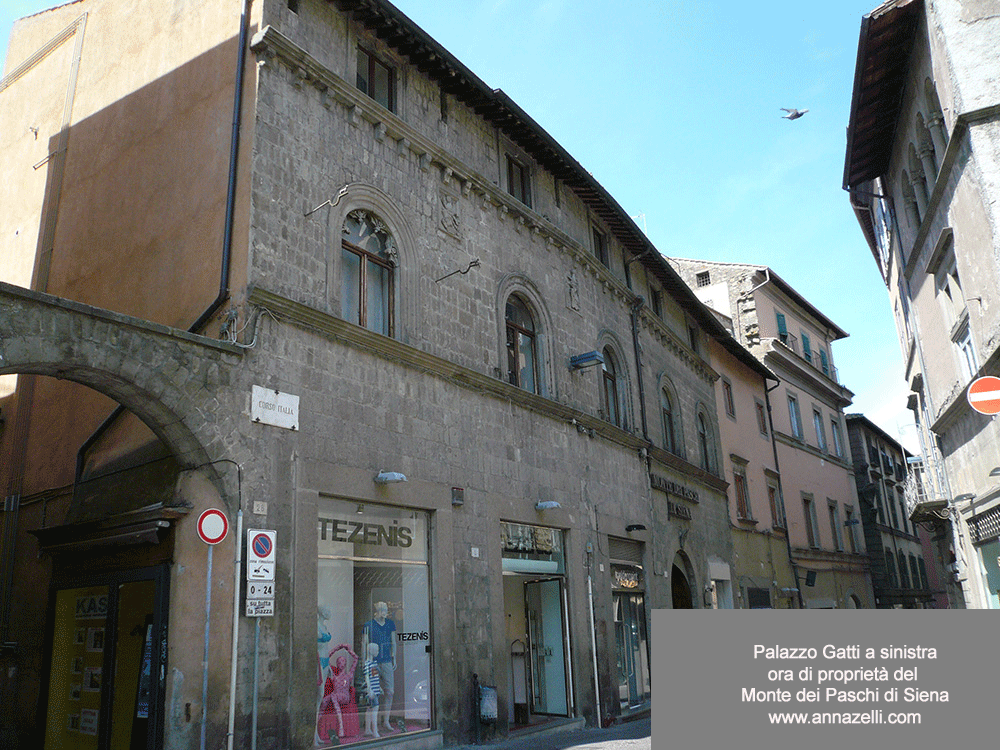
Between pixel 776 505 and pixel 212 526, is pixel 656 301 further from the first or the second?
pixel 212 526

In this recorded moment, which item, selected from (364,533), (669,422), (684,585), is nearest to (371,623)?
(364,533)

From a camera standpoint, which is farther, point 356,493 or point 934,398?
point 934,398

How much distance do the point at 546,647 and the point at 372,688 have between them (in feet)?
14.3

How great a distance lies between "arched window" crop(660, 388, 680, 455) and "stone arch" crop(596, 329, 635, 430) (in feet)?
7.36

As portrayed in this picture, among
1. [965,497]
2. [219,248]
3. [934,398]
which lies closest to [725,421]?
[934,398]

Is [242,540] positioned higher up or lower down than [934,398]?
lower down

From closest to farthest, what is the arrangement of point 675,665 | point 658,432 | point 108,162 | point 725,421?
point 675,665, point 108,162, point 658,432, point 725,421

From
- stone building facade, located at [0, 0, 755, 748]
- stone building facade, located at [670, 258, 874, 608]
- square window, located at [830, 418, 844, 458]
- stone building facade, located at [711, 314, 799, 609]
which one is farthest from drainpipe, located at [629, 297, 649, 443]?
square window, located at [830, 418, 844, 458]

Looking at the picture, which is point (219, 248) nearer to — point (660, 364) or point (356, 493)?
point (356, 493)

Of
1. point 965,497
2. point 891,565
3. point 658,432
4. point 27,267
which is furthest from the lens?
point 891,565

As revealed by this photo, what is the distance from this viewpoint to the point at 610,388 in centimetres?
1700

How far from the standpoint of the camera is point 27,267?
44.3 ft

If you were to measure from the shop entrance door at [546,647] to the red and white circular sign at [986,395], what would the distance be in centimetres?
658

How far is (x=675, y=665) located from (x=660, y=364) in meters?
17.3
